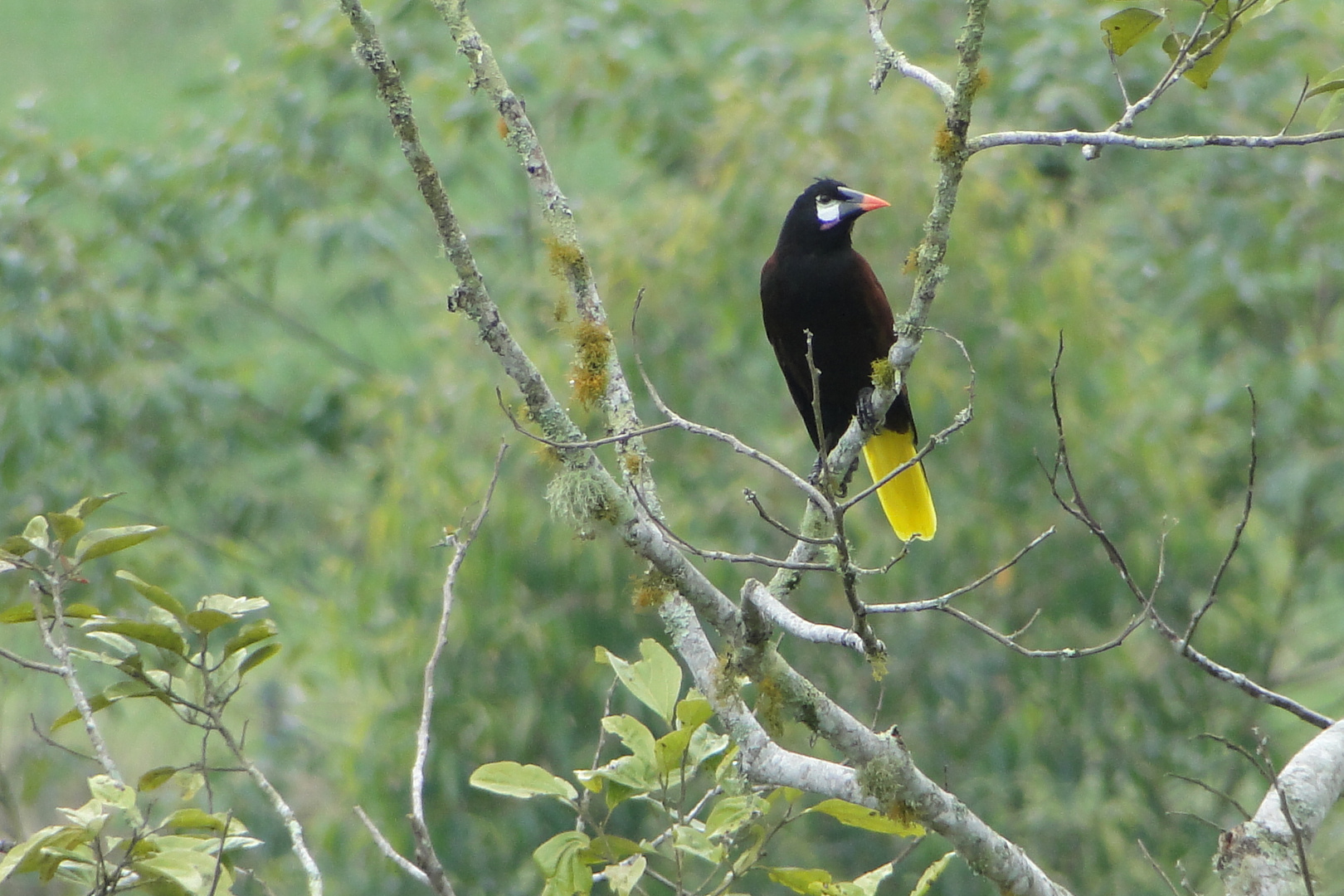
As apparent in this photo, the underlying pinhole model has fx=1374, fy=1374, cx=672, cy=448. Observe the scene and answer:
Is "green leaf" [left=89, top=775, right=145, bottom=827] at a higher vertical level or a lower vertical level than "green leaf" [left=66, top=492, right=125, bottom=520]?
lower

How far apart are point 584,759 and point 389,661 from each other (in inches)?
25.7

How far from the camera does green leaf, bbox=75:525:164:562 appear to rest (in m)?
1.65

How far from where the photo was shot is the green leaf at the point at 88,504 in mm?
1652

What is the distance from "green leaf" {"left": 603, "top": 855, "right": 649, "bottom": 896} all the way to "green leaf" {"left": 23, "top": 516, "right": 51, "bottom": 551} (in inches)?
30.9

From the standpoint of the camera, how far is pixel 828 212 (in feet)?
11.1

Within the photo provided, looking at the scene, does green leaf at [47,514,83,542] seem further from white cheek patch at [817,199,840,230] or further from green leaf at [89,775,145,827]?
white cheek patch at [817,199,840,230]

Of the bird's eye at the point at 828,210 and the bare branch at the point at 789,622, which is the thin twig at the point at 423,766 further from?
the bird's eye at the point at 828,210

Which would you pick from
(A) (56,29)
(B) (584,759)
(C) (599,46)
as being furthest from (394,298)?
(A) (56,29)

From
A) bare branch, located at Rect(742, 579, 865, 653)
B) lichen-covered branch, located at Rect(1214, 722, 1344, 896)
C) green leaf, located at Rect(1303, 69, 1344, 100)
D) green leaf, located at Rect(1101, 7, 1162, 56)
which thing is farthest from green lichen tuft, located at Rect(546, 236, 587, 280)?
lichen-covered branch, located at Rect(1214, 722, 1344, 896)

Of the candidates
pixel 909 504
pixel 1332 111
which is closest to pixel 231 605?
pixel 1332 111

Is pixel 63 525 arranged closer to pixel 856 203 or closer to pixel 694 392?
pixel 856 203

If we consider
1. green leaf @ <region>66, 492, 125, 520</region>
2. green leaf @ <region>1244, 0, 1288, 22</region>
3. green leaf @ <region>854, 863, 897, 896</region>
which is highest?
green leaf @ <region>1244, 0, 1288, 22</region>

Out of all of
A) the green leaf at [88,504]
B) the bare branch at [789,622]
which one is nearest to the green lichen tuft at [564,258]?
the bare branch at [789,622]

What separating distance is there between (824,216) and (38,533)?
2181 millimetres
